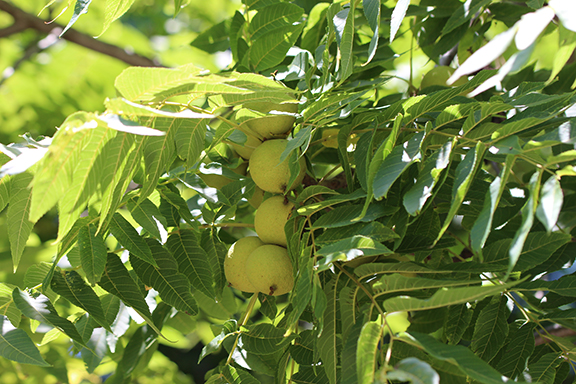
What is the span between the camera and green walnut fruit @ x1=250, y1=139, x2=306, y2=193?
0.97 meters

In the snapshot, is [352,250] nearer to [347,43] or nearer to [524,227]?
[524,227]

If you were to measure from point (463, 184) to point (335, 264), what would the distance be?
0.32 metres

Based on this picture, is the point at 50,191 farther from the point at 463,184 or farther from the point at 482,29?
the point at 482,29

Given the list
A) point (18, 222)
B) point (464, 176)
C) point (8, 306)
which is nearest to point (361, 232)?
point (464, 176)

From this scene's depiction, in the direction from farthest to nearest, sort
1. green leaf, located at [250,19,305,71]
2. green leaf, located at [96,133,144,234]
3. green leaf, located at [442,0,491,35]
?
green leaf, located at [250,19,305,71]
green leaf, located at [442,0,491,35]
green leaf, located at [96,133,144,234]

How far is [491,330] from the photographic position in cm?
91

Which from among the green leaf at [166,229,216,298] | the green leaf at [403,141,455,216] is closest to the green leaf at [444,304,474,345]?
the green leaf at [403,141,455,216]

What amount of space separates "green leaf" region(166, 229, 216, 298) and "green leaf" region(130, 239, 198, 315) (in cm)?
3

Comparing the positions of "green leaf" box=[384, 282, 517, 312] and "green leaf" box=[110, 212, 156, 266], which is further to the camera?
"green leaf" box=[110, 212, 156, 266]

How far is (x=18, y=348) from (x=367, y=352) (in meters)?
0.59

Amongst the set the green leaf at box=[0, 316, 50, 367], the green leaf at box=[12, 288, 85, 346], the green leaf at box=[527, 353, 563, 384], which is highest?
the green leaf at box=[12, 288, 85, 346]

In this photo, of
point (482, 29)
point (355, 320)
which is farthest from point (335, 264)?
point (482, 29)

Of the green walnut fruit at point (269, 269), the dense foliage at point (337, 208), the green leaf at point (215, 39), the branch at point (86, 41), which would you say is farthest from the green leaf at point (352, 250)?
the branch at point (86, 41)

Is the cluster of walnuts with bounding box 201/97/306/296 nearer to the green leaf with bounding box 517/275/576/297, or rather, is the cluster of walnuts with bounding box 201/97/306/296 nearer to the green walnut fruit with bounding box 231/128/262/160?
the green walnut fruit with bounding box 231/128/262/160
